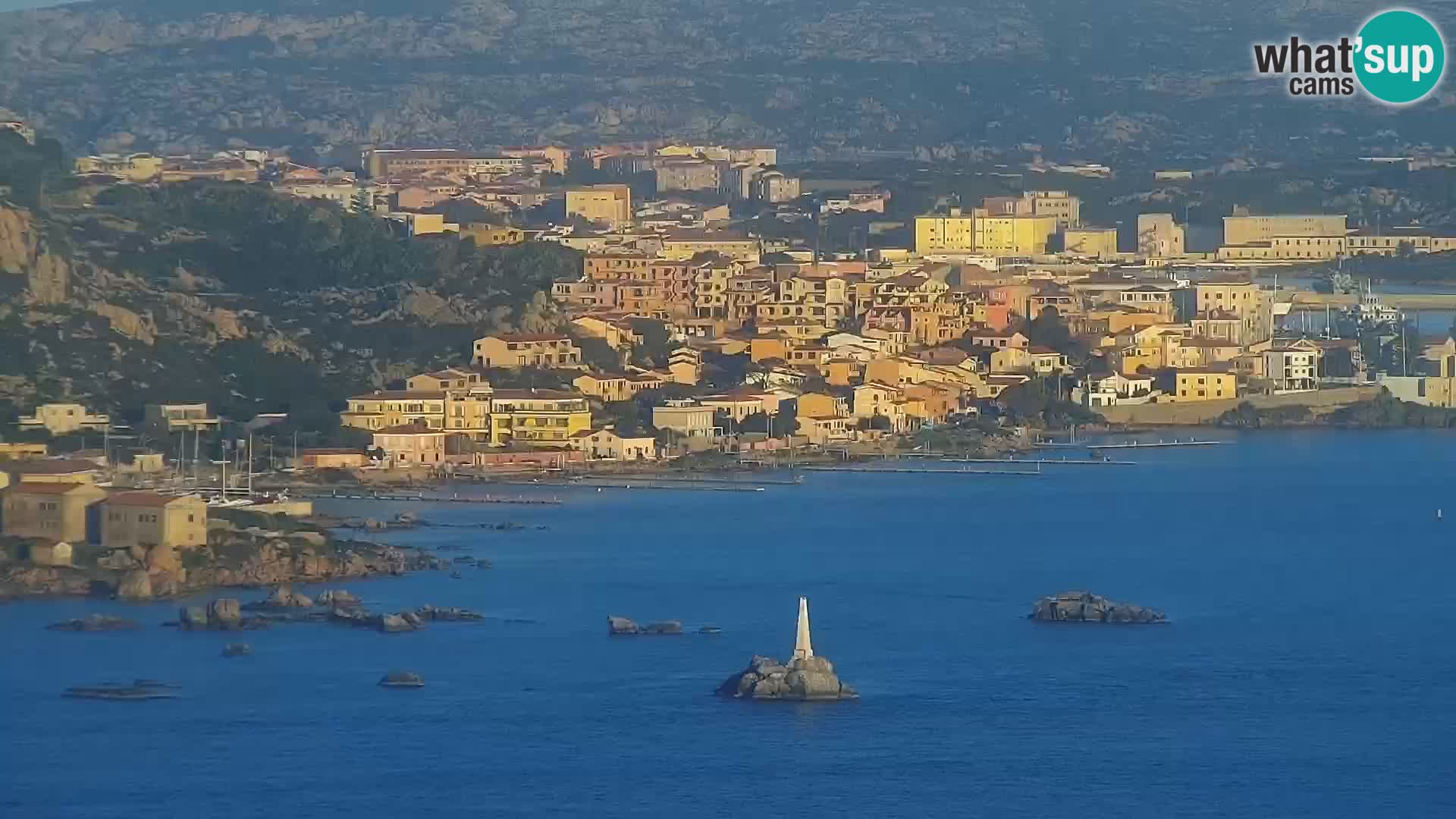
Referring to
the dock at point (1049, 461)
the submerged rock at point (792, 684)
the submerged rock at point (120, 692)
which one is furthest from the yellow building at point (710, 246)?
the submerged rock at point (120, 692)

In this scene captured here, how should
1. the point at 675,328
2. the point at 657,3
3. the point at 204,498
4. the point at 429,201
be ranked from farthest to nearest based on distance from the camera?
1. the point at 657,3
2. the point at 429,201
3. the point at 675,328
4. the point at 204,498

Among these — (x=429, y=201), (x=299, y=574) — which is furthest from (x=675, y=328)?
(x=299, y=574)

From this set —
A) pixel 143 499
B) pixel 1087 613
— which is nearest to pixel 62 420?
pixel 143 499

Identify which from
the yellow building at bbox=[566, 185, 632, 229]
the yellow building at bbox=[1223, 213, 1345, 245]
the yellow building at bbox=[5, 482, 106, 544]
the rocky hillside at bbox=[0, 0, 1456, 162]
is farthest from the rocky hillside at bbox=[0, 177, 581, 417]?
the rocky hillside at bbox=[0, 0, 1456, 162]

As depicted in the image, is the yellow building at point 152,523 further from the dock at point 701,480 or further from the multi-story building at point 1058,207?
the multi-story building at point 1058,207

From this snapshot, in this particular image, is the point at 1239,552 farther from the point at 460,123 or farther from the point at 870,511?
the point at 460,123

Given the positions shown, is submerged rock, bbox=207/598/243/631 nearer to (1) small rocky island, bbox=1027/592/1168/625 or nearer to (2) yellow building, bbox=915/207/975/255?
(1) small rocky island, bbox=1027/592/1168/625
